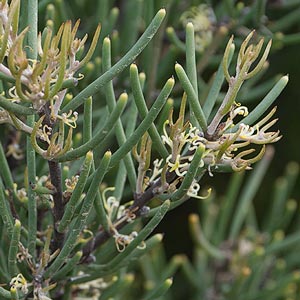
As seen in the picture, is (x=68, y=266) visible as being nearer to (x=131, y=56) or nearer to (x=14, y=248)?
(x=14, y=248)

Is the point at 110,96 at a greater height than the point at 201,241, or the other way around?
the point at 110,96

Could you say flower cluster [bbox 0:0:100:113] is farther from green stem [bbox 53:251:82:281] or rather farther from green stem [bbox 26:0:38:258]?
green stem [bbox 53:251:82:281]

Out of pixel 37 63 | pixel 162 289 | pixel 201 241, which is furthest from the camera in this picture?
pixel 201 241

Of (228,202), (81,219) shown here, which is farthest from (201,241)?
(81,219)

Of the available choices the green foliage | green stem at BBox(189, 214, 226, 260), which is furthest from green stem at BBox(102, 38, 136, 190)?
green stem at BBox(189, 214, 226, 260)

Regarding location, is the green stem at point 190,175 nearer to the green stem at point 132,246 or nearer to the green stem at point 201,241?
the green stem at point 132,246

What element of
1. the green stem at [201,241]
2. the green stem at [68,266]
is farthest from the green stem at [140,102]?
the green stem at [201,241]

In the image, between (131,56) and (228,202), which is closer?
(131,56)

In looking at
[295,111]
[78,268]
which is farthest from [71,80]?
[295,111]

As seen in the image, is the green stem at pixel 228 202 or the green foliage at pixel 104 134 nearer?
the green foliage at pixel 104 134

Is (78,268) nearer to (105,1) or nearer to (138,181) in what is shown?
(138,181)

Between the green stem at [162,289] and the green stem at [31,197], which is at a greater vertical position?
the green stem at [31,197]
